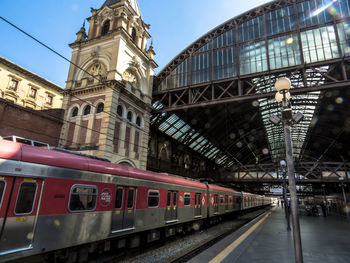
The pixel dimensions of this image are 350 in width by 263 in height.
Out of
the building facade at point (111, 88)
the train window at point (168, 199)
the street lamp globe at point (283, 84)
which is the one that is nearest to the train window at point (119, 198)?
the train window at point (168, 199)

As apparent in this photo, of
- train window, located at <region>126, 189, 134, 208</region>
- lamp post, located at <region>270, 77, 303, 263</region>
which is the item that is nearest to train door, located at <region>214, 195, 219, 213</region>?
train window, located at <region>126, 189, 134, 208</region>

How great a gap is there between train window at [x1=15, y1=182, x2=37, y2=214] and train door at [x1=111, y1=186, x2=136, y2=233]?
2.90m

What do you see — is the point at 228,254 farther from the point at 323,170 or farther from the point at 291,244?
the point at 323,170

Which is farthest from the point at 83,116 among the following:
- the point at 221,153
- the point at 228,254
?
the point at 221,153

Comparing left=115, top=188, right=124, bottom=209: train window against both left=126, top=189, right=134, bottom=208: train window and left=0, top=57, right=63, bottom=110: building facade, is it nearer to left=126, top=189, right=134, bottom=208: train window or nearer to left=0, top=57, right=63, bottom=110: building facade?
left=126, top=189, right=134, bottom=208: train window

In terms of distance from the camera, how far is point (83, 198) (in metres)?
6.71

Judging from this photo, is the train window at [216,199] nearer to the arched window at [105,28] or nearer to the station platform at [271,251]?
the station platform at [271,251]

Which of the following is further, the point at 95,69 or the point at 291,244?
the point at 95,69

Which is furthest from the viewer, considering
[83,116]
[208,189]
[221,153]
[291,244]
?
[221,153]

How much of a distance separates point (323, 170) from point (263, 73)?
22631 mm

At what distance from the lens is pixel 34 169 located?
552 cm

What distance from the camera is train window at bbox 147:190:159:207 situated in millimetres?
9578

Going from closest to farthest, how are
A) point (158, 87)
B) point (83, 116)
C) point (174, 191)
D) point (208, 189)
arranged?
point (174, 191), point (208, 189), point (83, 116), point (158, 87)

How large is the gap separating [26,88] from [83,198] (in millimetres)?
31083
